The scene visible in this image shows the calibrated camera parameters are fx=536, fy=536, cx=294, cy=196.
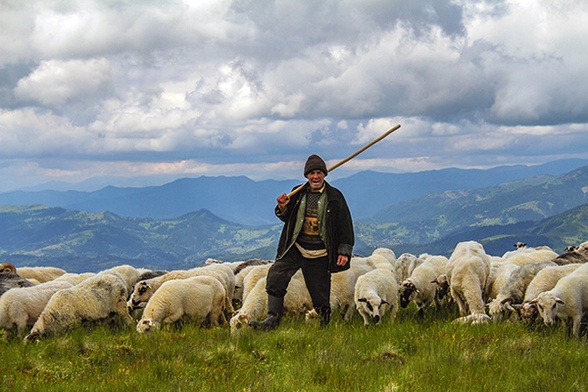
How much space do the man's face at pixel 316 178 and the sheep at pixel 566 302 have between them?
498cm

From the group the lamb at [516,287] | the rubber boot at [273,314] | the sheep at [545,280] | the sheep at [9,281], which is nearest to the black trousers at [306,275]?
the rubber boot at [273,314]

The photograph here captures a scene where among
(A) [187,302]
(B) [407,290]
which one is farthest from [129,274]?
(B) [407,290]

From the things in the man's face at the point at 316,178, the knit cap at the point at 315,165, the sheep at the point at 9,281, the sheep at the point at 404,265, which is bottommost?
the sheep at the point at 404,265

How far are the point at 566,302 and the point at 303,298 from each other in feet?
19.3

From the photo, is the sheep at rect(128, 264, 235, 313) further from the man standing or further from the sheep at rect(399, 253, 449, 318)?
the sheep at rect(399, 253, 449, 318)

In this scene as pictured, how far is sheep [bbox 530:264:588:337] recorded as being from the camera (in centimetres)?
1069

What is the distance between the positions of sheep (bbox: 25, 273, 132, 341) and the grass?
2.90 ft

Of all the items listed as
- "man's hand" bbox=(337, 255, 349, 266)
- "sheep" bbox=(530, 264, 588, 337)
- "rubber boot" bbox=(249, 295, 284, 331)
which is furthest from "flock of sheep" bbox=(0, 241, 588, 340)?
"man's hand" bbox=(337, 255, 349, 266)

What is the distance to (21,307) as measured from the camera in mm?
12734

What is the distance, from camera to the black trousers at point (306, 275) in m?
11.2

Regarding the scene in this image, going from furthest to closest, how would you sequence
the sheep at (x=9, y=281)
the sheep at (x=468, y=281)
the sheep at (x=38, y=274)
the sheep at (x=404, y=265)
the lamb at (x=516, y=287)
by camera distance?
the sheep at (x=404, y=265)
the sheep at (x=38, y=274)
the sheep at (x=9, y=281)
the sheep at (x=468, y=281)
the lamb at (x=516, y=287)

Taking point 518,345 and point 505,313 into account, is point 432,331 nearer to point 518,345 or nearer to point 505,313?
point 518,345

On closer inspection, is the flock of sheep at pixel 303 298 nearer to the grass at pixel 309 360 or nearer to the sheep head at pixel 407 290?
the sheep head at pixel 407 290

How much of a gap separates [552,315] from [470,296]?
350cm
